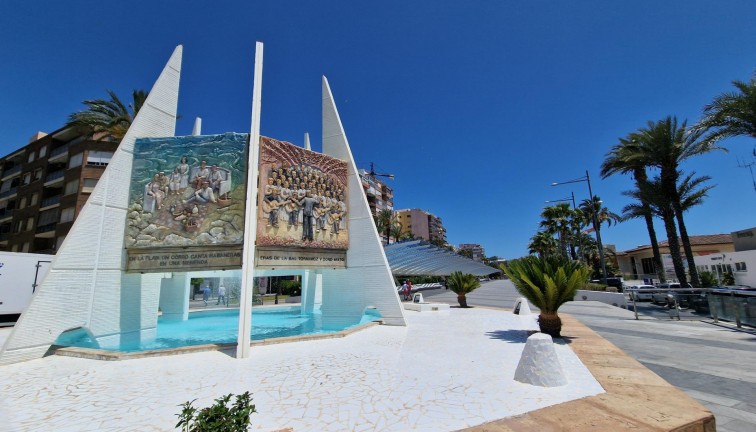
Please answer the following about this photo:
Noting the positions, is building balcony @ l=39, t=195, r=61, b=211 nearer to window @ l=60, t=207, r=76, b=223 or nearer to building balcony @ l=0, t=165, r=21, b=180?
window @ l=60, t=207, r=76, b=223

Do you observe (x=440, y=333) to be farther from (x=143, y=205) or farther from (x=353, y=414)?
(x=143, y=205)

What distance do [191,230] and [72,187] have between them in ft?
113

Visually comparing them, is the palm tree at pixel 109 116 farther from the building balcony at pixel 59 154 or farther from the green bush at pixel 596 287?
the green bush at pixel 596 287

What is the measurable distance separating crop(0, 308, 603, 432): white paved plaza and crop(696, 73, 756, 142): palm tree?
13.9 m

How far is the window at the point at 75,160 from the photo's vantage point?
115 ft

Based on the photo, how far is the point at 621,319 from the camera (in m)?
14.5

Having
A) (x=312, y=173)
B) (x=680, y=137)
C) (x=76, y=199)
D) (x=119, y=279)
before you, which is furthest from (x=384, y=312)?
(x=76, y=199)

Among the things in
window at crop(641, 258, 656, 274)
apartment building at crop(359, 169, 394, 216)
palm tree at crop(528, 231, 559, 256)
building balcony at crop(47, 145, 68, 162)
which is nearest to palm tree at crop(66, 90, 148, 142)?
building balcony at crop(47, 145, 68, 162)

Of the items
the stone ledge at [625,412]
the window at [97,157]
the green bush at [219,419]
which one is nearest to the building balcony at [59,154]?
the window at [97,157]

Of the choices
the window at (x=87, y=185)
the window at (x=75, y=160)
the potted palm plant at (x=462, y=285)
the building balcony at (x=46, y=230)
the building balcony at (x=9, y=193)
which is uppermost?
the window at (x=75, y=160)

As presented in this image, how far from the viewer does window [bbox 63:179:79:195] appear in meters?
34.4

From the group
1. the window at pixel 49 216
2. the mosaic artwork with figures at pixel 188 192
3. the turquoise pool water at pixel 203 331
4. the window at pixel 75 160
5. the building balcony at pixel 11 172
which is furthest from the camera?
the building balcony at pixel 11 172

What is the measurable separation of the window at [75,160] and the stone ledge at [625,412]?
45.9 m

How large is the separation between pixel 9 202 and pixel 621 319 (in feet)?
211
